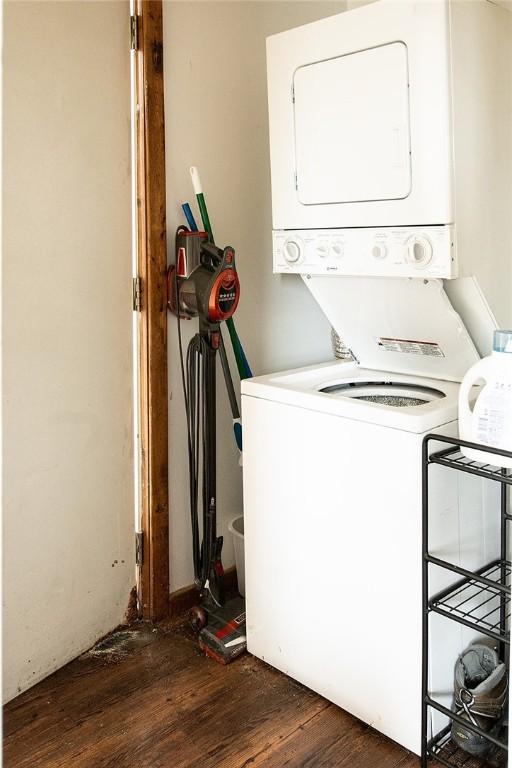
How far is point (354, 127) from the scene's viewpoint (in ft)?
6.75

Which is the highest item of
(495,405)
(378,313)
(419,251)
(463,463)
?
(419,251)

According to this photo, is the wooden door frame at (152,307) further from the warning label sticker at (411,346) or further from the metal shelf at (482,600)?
the metal shelf at (482,600)

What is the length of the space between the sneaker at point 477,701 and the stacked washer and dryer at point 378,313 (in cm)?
5

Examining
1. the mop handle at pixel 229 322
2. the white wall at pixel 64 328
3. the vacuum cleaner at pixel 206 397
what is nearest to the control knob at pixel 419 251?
the vacuum cleaner at pixel 206 397

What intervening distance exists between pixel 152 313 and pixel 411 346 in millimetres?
876

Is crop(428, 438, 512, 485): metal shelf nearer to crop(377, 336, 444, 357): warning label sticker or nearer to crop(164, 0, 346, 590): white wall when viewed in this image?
crop(377, 336, 444, 357): warning label sticker

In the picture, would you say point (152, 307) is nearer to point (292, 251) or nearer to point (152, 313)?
point (152, 313)

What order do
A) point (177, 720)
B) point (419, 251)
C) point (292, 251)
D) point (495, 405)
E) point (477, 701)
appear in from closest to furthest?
point (495, 405), point (477, 701), point (419, 251), point (177, 720), point (292, 251)

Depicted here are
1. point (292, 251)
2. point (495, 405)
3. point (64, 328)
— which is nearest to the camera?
point (495, 405)

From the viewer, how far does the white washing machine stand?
6.24 ft

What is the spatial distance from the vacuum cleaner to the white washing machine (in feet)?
0.55

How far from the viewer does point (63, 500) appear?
7.52 ft

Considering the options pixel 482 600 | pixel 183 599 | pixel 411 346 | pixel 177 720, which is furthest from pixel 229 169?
pixel 177 720

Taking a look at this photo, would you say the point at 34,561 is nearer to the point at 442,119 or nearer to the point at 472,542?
the point at 472,542
